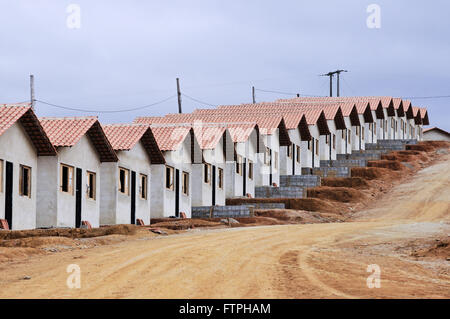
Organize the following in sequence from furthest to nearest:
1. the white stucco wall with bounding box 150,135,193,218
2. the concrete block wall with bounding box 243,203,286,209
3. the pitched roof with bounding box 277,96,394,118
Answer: the pitched roof with bounding box 277,96,394,118 < the concrete block wall with bounding box 243,203,286,209 < the white stucco wall with bounding box 150,135,193,218

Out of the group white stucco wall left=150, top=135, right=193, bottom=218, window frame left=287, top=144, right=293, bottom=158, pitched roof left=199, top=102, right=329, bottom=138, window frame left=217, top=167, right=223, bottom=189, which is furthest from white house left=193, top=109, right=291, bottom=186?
white stucco wall left=150, top=135, right=193, bottom=218

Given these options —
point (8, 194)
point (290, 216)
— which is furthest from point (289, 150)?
point (8, 194)

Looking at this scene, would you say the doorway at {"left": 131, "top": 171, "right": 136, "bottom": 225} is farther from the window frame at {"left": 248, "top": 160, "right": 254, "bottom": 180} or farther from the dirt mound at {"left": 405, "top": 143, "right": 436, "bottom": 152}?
the dirt mound at {"left": 405, "top": 143, "right": 436, "bottom": 152}

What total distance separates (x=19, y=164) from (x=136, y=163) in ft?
28.7

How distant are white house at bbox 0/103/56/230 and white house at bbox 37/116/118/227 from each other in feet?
1.41

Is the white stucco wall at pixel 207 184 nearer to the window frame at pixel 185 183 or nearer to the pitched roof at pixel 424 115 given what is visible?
the window frame at pixel 185 183

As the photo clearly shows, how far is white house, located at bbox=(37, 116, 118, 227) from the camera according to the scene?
93.8 feet

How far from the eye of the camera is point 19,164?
88.8ft

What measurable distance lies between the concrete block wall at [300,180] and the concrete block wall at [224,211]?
14.6 meters

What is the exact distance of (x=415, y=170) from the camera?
62.8m

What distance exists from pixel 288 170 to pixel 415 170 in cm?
1194

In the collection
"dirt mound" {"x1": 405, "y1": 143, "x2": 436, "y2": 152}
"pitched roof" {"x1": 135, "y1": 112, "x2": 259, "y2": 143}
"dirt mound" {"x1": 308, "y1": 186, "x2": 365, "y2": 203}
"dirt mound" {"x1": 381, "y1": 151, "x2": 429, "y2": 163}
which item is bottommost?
"dirt mound" {"x1": 308, "y1": 186, "x2": 365, "y2": 203}

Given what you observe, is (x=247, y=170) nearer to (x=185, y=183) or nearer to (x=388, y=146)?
(x=185, y=183)
